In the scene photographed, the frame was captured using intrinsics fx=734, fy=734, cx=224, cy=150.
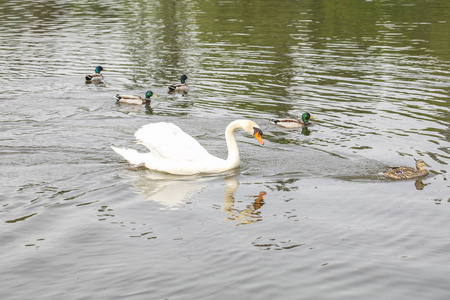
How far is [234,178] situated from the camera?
15195 mm

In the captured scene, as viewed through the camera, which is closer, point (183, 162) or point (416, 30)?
point (183, 162)

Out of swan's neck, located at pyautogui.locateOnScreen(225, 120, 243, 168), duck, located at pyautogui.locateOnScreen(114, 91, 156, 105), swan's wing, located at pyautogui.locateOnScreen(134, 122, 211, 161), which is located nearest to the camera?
swan's wing, located at pyautogui.locateOnScreen(134, 122, 211, 161)

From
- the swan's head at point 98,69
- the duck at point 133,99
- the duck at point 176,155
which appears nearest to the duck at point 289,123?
the duck at point 176,155

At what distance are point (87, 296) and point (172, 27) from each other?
1266 inches

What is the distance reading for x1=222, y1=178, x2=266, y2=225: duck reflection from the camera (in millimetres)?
12539

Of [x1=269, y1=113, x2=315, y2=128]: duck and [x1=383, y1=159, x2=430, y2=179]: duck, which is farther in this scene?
[x1=269, y1=113, x2=315, y2=128]: duck

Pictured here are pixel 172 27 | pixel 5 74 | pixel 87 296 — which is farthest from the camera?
pixel 172 27

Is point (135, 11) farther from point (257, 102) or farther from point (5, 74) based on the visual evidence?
point (257, 102)

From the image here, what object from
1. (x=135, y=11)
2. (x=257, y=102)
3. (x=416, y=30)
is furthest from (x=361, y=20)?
(x=257, y=102)

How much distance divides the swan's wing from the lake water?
510 millimetres

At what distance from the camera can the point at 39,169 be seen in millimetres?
15227

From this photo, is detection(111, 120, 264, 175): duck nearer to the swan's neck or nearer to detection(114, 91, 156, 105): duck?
the swan's neck

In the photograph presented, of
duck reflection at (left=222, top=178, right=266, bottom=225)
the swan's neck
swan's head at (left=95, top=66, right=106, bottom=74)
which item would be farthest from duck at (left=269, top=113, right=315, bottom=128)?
swan's head at (left=95, top=66, right=106, bottom=74)

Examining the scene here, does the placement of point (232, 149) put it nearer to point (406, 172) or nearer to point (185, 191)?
point (185, 191)
